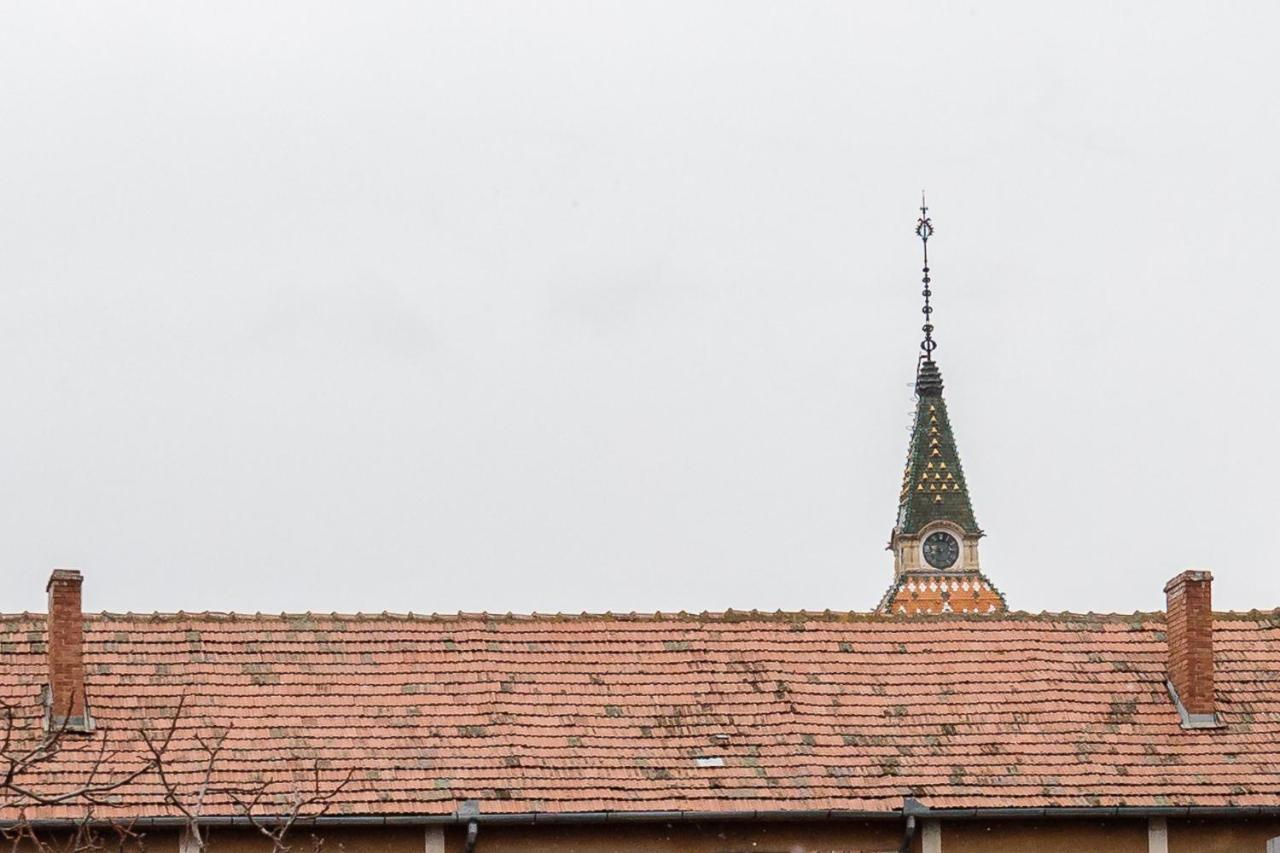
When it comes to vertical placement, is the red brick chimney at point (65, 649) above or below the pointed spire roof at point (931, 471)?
below

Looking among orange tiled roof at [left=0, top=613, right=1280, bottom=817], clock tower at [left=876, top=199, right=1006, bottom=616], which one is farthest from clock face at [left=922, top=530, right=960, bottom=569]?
orange tiled roof at [left=0, top=613, right=1280, bottom=817]

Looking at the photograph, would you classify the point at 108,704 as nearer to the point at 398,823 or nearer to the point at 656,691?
the point at 398,823

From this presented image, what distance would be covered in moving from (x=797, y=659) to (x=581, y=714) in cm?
247

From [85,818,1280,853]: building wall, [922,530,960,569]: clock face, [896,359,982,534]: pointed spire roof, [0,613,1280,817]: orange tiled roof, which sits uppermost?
[896,359,982,534]: pointed spire roof

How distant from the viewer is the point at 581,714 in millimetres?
26844

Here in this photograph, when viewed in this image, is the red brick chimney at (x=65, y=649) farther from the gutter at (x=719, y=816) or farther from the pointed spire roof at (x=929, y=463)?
the pointed spire roof at (x=929, y=463)

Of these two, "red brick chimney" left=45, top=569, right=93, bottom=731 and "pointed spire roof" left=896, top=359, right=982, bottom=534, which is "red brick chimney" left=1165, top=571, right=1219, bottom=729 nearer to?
"red brick chimney" left=45, top=569, right=93, bottom=731

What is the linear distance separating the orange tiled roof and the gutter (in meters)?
0.09

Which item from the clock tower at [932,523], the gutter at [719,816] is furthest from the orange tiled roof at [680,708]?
the clock tower at [932,523]

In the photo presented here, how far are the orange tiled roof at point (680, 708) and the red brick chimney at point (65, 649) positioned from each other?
0.75 ft

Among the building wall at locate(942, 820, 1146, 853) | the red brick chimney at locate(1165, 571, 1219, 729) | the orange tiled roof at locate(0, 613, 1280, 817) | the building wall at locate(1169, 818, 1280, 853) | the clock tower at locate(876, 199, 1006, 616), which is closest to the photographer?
the orange tiled roof at locate(0, 613, 1280, 817)

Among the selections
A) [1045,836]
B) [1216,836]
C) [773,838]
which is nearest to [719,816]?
[773,838]

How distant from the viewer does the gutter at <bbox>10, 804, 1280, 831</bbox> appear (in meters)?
24.9

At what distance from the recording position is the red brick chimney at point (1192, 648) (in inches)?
1072
